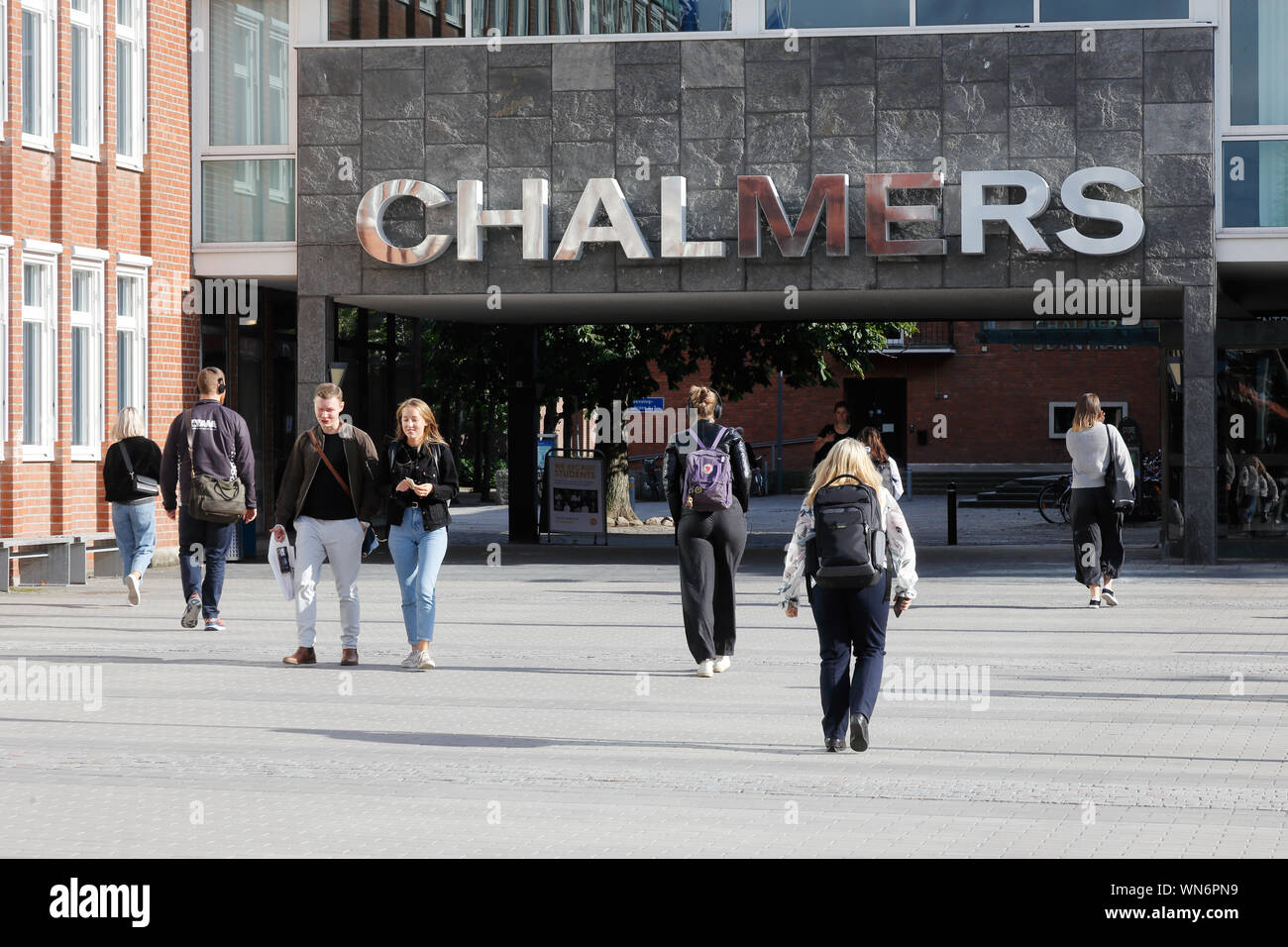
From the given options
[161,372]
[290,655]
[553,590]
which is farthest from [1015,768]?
[161,372]

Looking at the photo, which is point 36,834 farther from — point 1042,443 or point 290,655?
point 1042,443

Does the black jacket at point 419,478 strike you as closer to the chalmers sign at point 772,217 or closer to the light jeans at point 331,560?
the light jeans at point 331,560

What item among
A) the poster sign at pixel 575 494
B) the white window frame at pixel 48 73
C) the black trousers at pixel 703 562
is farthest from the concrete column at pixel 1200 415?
the white window frame at pixel 48 73

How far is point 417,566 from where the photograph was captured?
11727 mm

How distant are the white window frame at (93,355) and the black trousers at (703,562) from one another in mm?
10225

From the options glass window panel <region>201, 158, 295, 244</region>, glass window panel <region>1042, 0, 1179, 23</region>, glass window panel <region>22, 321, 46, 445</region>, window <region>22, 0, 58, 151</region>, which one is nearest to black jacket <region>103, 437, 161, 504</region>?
glass window panel <region>22, 321, 46, 445</region>

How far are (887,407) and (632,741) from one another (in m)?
45.4

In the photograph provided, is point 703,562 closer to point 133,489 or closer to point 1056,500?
point 133,489

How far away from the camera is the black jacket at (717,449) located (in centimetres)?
1141

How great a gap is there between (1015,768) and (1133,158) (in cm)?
1270

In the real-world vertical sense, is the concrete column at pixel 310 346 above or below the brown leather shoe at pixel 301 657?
above

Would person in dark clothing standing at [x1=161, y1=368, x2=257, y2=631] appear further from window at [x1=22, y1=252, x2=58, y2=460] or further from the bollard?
the bollard

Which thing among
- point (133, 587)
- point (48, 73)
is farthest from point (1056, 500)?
point (133, 587)

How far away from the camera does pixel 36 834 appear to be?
661cm
